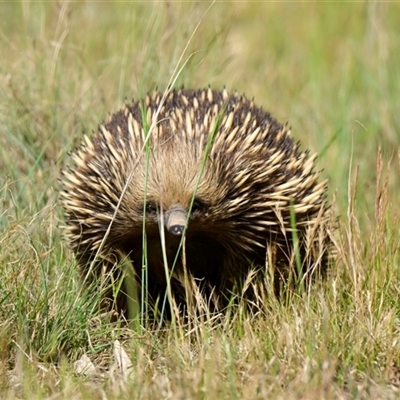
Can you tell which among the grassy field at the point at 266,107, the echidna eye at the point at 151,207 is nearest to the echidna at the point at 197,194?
the echidna eye at the point at 151,207

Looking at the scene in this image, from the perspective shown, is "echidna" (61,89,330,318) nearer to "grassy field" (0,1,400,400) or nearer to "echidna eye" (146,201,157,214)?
"echidna eye" (146,201,157,214)

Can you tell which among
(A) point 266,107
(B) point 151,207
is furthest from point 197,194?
(A) point 266,107

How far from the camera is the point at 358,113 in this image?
575 cm

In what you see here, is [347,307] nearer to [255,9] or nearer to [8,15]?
[8,15]

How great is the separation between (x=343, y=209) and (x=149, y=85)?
113cm

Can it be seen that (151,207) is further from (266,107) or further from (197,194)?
(266,107)

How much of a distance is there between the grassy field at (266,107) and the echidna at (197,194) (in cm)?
17

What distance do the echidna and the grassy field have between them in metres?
0.17

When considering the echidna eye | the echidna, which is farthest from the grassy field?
the echidna eye

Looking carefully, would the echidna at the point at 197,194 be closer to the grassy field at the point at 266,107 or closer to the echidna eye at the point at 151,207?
the echidna eye at the point at 151,207

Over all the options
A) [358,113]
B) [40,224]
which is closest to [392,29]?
[358,113]

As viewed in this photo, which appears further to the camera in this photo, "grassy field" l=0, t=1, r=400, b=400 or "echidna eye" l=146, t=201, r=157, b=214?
"echidna eye" l=146, t=201, r=157, b=214

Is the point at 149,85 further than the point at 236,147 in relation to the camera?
Yes

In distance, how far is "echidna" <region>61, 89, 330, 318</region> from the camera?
3.26m
